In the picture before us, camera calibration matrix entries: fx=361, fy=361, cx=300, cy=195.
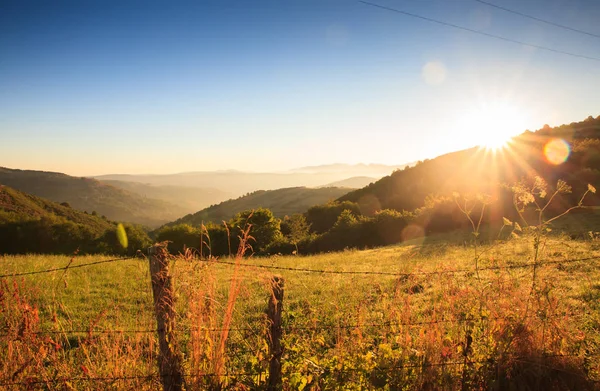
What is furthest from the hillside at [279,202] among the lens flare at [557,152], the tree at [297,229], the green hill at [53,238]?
the lens flare at [557,152]

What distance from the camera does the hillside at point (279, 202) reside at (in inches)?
5335

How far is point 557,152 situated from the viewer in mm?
42781

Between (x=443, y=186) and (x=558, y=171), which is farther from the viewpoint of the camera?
(x=443, y=186)

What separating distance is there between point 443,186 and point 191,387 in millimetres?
57667

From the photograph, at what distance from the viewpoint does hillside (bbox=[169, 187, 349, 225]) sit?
136 m

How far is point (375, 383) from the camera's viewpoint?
352cm

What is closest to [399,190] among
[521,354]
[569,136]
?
[569,136]

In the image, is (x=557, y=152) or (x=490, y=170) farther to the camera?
(x=490, y=170)

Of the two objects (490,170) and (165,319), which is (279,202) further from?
(165,319)

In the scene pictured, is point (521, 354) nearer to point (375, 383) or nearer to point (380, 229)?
point (375, 383)

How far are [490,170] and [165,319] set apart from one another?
53.2 m

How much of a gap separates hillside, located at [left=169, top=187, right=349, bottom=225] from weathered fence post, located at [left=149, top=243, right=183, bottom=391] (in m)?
121

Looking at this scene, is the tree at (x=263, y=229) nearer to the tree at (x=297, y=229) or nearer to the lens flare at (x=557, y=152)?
the tree at (x=297, y=229)

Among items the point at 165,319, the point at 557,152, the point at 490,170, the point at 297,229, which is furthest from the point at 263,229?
the point at 165,319
